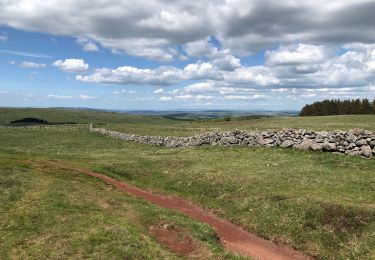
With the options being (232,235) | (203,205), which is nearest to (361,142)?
(203,205)

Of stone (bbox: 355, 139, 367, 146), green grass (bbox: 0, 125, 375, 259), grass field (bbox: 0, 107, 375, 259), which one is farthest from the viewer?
stone (bbox: 355, 139, 367, 146)

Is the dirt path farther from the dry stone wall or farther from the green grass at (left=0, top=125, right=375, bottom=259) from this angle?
the dry stone wall

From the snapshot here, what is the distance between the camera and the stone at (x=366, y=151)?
3663 cm

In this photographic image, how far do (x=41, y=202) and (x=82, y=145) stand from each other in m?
45.1

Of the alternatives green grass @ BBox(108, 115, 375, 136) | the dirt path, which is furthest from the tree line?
the dirt path

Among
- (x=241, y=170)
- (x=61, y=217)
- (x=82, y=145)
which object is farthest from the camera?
(x=82, y=145)

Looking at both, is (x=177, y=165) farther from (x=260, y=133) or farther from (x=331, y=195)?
(x=331, y=195)

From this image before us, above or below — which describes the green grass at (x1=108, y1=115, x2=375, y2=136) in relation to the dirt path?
above

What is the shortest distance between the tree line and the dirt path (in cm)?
16058

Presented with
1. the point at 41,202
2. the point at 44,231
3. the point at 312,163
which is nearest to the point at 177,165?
the point at 312,163

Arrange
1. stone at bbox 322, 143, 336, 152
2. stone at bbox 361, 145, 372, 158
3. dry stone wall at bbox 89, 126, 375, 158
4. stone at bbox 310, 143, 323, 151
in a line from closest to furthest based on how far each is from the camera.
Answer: stone at bbox 361, 145, 372, 158 < dry stone wall at bbox 89, 126, 375, 158 < stone at bbox 322, 143, 336, 152 < stone at bbox 310, 143, 323, 151

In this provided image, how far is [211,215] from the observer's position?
2689 centimetres

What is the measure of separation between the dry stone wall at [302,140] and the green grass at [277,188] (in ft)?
5.15

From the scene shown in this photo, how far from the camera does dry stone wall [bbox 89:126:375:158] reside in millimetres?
38188
